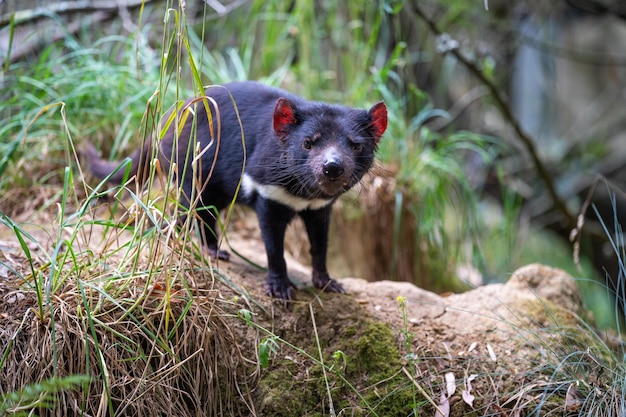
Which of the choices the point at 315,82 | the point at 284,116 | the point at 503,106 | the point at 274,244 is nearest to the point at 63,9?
the point at 315,82

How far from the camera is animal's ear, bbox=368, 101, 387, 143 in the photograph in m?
2.96

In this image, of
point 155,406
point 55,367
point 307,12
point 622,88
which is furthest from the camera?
point 622,88

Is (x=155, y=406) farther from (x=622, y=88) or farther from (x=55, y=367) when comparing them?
(x=622, y=88)

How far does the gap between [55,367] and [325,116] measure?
157 centimetres

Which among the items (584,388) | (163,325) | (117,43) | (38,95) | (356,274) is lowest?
(356,274)

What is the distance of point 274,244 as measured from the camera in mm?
3062

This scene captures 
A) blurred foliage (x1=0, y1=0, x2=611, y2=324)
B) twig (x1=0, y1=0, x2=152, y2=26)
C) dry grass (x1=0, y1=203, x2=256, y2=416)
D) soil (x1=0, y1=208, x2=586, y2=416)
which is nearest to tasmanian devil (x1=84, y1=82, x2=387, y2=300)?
soil (x1=0, y1=208, x2=586, y2=416)

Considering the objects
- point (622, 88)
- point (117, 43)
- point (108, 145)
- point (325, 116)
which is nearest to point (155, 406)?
point (325, 116)

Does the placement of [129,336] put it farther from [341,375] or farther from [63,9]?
[63,9]

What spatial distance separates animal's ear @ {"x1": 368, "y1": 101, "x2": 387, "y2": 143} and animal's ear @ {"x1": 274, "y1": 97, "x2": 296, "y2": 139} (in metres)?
0.38

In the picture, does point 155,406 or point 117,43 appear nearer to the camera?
point 155,406

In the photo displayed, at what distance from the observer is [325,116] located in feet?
9.59

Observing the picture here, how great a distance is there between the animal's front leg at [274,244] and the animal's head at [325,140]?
0.65 feet

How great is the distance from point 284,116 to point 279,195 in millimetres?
387
